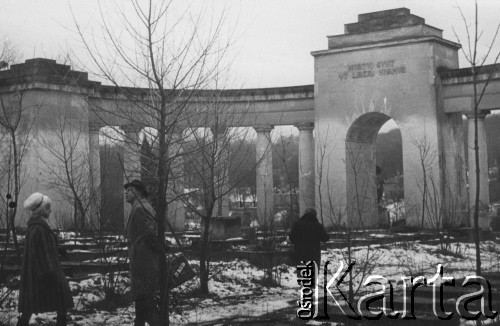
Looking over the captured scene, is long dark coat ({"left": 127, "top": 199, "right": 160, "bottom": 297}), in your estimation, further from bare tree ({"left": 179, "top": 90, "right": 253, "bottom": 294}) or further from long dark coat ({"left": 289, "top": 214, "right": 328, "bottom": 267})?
long dark coat ({"left": 289, "top": 214, "right": 328, "bottom": 267})

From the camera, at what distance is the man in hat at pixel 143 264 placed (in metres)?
10.8

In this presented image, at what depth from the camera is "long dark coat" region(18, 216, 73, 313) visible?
1054cm

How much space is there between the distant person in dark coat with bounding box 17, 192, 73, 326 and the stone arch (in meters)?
25.3

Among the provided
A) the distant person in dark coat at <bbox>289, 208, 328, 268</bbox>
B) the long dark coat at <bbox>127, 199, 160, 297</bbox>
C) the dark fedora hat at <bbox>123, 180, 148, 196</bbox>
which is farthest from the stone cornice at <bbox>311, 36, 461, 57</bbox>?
the long dark coat at <bbox>127, 199, 160, 297</bbox>

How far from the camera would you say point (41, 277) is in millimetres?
10539

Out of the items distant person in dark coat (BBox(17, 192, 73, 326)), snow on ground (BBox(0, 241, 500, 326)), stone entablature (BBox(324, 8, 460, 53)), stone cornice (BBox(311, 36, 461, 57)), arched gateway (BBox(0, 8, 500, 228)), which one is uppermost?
stone entablature (BBox(324, 8, 460, 53))

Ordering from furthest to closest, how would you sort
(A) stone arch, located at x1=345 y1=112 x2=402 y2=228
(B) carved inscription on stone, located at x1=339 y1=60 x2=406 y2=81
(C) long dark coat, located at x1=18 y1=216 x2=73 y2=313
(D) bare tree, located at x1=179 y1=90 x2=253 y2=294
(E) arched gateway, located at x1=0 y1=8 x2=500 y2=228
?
(A) stone arch, located at x1=345 y1=112 x2=402 y2=228, (B) carved inscription on stone, located at x1=339 y1=60 x2=406 y2=81, (E) arched gateway, located at x1=0 y1=8 x2=500 y2=228, (D) bare tree, located at x1=179 y1=90 x2=253 y2=294, (C) long dark coat, located at x1=18 y1=216 x2=73 y2=313

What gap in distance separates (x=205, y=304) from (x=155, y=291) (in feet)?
11.2

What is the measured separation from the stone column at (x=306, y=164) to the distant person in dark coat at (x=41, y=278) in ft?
84.6

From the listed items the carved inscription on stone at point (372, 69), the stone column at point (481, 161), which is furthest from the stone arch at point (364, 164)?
the stone column at point (481, 161)

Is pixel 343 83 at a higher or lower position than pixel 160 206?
higher

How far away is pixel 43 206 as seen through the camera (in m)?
10.9

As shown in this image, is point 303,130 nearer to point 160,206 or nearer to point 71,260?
point 71,260

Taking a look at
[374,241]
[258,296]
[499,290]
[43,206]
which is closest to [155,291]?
[43,206]
